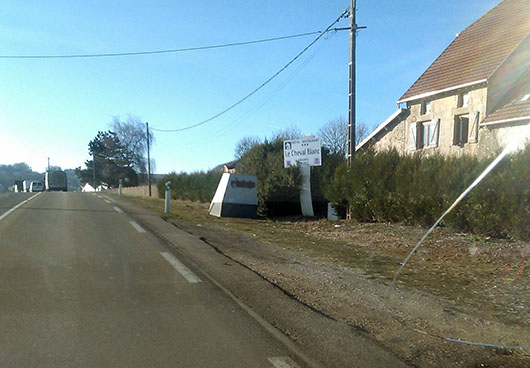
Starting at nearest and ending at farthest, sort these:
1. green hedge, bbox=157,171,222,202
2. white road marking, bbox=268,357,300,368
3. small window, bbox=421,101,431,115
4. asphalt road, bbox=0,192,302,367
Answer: white road marking, bbox=268,357,300,368, asphalt road, bbox=0,192,302,367, small window, bbox=421,101,431,115, green hedge, bbox=157,171,222,202

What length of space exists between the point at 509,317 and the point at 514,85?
14.2m

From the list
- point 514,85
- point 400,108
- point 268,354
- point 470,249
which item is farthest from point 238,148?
point 268,354

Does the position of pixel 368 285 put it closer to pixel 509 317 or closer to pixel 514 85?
pixel 509 317

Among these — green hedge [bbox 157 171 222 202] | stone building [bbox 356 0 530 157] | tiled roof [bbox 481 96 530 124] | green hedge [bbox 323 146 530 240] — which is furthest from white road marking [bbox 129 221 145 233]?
green hedge [bbox 157 171 222 202]

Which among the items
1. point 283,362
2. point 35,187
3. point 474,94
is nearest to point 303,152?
point 474,94

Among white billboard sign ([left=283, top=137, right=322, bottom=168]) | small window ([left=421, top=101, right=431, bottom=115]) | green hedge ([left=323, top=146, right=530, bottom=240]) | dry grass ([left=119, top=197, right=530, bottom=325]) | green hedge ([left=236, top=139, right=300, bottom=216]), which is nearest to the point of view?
dry grass ([left=119, top=197, right=530, bottom=325])

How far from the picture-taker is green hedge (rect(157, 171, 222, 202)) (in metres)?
31.0

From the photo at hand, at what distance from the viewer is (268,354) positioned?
4309 mm

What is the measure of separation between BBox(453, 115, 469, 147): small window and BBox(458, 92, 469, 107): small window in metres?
0.50

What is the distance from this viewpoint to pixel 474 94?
18.5 m

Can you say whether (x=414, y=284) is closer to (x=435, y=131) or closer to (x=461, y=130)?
(x=461, y=130)

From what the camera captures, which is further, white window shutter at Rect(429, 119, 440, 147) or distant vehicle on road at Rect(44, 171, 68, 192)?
distant vehicle on road at Rect(44, 171, 68, 192)

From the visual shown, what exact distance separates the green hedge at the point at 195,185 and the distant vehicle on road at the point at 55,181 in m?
30.2

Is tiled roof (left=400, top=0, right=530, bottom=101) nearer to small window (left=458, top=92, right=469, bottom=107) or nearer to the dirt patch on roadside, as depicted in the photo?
small window (left=458, top=92, right=469, bottom=107)
